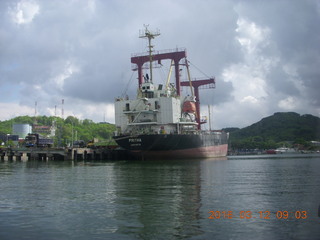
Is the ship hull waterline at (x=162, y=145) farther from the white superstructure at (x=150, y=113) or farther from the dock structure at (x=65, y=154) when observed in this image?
the dock structure at (x=65, y=154)

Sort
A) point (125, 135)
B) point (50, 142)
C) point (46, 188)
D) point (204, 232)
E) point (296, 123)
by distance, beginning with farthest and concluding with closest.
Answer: point (296, 123) → point (50, 142) → point (125, 135) → point (46, 188) → point (204, 232)

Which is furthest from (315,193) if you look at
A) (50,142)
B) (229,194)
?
(50,142)

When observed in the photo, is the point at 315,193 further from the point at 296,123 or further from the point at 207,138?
the point at 296,123

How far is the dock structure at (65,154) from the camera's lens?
4947 cm

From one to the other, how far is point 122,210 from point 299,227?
18.2 feet

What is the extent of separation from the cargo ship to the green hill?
309ft

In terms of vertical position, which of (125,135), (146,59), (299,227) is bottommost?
(299,227)

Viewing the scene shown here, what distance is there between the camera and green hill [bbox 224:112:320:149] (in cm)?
15000

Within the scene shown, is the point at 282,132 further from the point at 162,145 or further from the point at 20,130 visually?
the point at 162,145

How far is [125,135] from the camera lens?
154 feet

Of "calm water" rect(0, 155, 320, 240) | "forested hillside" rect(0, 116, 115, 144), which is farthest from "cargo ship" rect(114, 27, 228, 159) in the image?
"forested hillside" rect(0, 116, 115, 144)

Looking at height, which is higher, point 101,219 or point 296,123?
point 296,123

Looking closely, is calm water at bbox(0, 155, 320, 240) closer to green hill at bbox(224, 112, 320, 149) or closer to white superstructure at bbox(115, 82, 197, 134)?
white superstructure at bbox(115, 82, 197, 134)
